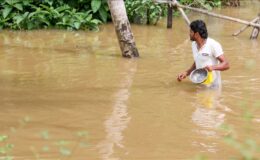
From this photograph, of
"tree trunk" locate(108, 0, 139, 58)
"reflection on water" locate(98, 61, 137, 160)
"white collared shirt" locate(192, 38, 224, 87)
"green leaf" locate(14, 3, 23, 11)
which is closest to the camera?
"reflection on water" locate(98, 61, 137, 160)

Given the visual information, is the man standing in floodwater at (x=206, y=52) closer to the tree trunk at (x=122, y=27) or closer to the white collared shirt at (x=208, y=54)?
the white collared shirt at (x=208, y=54)

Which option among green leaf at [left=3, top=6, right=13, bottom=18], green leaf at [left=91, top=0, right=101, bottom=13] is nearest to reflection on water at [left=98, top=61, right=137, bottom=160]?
green leaf at [left=91, top=0, right=101, bottom=13]

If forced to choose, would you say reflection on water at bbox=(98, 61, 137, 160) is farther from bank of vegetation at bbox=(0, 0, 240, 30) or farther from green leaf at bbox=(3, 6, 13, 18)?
green leaf at bbox=(3, 6, 13, 18)

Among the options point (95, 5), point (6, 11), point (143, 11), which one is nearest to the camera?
point (6, 11)

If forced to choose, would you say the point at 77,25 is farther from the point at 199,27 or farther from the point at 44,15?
the point at 199,27

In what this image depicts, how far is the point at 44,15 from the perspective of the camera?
1350 centimetres

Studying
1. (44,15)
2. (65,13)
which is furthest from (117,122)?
(65,13)

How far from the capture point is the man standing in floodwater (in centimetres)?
690

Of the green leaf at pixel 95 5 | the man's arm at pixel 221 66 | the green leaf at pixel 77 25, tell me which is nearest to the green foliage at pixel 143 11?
the green leaf at pixel 95 5

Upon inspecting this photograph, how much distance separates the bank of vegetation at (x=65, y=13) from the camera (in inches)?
523

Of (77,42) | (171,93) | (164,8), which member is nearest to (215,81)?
→ (171,93)

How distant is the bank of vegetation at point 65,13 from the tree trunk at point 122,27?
344 centimetres

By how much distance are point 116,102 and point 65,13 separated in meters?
7.48

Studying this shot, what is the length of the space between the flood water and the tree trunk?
20 cm
